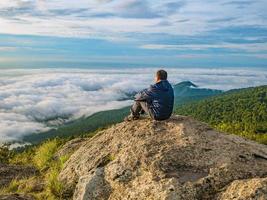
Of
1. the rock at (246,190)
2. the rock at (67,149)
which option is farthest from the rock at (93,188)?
the rock at (67,149)

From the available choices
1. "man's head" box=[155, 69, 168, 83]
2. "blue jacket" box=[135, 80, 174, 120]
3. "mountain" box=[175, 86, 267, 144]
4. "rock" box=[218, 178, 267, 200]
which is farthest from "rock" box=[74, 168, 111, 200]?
"mountain" box=[175, 86, 267, 144]

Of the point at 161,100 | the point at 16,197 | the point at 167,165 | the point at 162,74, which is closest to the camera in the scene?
the point at 167,165

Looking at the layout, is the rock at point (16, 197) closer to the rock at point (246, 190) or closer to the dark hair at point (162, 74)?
the dark hair at point (162, 74)

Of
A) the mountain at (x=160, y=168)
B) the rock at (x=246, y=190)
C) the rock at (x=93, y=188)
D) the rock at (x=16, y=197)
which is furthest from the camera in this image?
the rock at (x=16, y=197)

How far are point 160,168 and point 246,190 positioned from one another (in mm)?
2789

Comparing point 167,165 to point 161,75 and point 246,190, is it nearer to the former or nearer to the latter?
point 246,190

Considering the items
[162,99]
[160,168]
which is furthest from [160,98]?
[160,168]

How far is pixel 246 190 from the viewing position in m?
10.3

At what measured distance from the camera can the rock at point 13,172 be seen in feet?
61.9

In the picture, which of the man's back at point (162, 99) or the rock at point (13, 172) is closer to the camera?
→ the man's back at point (162, 99)

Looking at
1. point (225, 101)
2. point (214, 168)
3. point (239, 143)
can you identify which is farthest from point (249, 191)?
point (225, 101)

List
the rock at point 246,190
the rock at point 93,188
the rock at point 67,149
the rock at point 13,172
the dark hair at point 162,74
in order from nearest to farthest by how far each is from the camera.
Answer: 1. the rock at point 246,190
2. the rock at point 93,188
3. the dark hair at point 162,74
4. the rock at point 13,172
5. the rock at point 67,149

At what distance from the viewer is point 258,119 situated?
126 metres

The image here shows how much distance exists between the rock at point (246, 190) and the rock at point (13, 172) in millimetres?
10116
